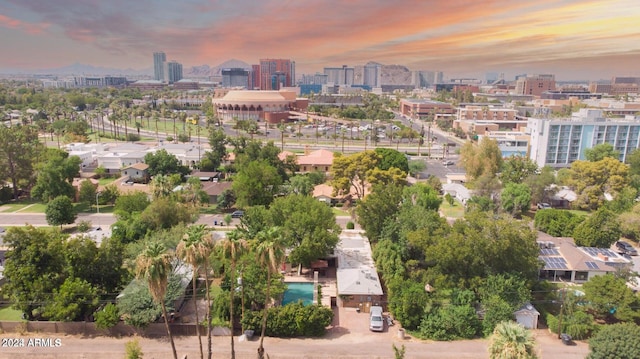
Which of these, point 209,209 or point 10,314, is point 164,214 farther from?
point 209,209

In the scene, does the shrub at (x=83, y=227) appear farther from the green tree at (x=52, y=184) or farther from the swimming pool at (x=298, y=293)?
the swimming pool at (x=298, y=293)

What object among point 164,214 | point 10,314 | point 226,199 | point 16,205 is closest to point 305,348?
point 164,214

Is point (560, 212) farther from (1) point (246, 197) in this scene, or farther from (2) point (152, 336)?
(2) point (152, 336)

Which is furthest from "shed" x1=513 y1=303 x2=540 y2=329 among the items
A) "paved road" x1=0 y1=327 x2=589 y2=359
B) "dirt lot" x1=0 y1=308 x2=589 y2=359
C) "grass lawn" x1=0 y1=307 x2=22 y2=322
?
"grass lawn" x1=0 y1=307 x2=22 y2=322

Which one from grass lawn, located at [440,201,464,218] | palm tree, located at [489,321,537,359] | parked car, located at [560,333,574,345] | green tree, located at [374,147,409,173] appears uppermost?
green tree, located at [374,147,409,173]

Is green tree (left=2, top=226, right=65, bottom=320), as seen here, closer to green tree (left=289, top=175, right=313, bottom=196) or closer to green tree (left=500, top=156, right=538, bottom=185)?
green tree (left=289, top=175, right=313, bottom=196)

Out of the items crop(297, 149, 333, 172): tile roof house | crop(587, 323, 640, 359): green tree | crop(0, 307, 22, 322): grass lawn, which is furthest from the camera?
crop(297, 149, 333, 172): tile roof house
